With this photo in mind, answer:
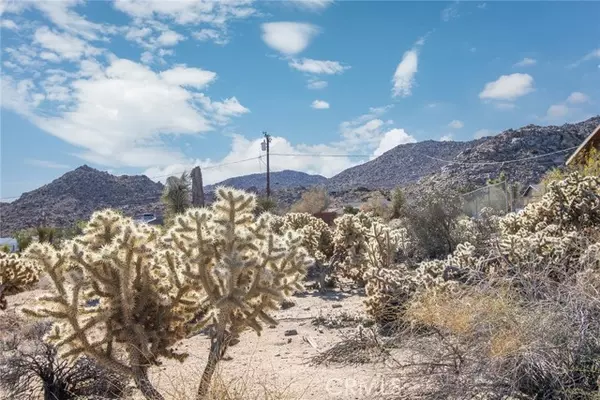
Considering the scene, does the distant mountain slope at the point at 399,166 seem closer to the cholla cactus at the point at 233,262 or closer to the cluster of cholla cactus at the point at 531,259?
the cluster of cholla cactus at the point at 531,259

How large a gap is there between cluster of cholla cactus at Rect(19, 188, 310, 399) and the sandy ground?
37cm

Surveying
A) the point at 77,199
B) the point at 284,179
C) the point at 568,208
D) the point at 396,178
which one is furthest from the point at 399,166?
the point at 568,208

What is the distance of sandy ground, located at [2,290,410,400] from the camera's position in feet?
15.1

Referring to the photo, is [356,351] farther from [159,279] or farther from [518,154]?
[518,154]

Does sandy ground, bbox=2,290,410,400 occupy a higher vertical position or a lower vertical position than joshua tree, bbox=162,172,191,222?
lower

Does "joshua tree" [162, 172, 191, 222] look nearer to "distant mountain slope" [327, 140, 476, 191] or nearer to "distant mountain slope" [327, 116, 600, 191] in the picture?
"distant mountain slope" [327, 116, 600, 191]

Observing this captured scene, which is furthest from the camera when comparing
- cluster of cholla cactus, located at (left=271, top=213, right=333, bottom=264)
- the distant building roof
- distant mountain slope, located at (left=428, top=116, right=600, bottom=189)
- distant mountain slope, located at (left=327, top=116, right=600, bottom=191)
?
distant mountain slope, located at (left=327, top=116, right=600, bottom=191)

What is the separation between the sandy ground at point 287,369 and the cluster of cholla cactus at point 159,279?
37 cm

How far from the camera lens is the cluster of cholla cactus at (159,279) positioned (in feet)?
14.7

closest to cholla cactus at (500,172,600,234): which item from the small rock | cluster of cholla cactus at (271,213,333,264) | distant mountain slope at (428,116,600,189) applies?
the small rock

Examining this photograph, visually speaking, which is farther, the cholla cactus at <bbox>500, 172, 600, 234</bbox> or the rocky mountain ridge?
the rocky mountain ridge

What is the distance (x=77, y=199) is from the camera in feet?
189

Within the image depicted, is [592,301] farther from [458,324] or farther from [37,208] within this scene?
[37,208]

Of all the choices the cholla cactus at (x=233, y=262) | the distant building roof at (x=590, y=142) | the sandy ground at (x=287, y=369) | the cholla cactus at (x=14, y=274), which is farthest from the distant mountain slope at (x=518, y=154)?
the cholla cactus at (x=233, y=262)
